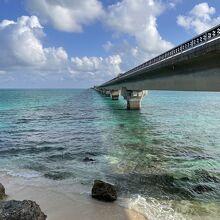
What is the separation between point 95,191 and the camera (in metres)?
11.1

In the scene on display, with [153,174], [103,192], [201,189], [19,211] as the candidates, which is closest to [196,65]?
[153,174]

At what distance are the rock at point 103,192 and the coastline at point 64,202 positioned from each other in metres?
0.23

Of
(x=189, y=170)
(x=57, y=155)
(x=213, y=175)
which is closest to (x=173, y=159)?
(x=189, y=170)

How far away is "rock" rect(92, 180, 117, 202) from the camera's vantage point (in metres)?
10.8

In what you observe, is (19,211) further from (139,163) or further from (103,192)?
(139,163)

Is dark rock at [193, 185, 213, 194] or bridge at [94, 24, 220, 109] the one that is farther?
bridge at [94, 24, 220, 109]

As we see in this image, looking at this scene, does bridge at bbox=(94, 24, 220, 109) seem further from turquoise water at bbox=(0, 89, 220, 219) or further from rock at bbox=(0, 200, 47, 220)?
rock at bbox=(0, 200, 47, 220)

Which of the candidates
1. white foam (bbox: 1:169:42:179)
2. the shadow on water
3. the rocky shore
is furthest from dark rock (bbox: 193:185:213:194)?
white foam (bbox: 1:169:42:179)

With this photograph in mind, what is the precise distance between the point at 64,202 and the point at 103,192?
1419mm

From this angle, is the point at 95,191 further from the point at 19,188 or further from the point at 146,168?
the point at 146,168

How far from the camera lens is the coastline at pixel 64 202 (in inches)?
381

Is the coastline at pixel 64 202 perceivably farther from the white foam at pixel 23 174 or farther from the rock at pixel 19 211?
the rock at pixel 19 211

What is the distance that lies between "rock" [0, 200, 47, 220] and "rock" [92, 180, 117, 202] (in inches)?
125

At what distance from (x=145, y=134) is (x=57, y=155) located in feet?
35.3
